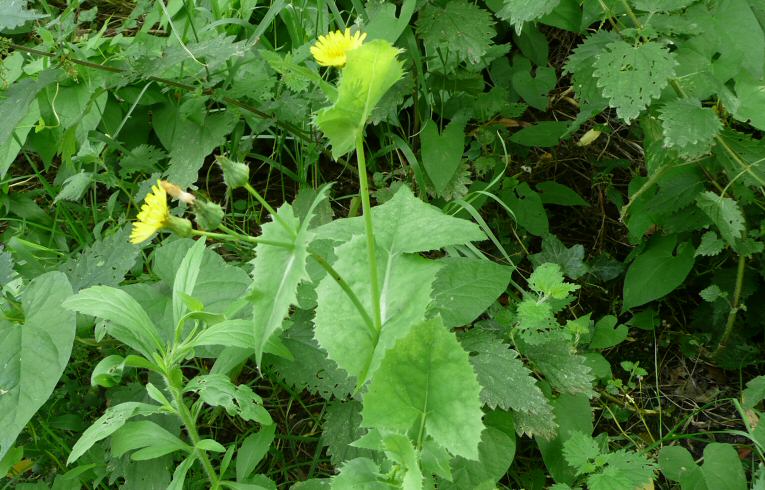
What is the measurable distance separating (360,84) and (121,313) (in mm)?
743

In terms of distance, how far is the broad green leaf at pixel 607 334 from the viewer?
204 cm

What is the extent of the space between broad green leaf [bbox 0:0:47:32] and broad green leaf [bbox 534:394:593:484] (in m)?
1.59

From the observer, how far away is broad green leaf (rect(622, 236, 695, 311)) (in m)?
2.16

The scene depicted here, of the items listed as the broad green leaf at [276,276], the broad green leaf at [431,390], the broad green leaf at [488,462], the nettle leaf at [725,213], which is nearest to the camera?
the broad green leaf at [276,276]

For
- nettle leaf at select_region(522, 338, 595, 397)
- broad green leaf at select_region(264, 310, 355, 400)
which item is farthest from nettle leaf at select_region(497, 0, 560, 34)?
broad green leaf at select_region(264, 310, 355, 400)

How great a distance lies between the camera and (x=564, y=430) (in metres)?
1.80

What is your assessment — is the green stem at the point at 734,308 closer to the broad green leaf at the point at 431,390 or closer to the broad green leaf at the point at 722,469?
the broad green leaf at the point at 722,469

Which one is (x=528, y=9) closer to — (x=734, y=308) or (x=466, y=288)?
(x=466, y=288)

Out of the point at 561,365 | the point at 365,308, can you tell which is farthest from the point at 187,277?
the point at 561,365

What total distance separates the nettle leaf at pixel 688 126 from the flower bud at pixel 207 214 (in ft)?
3.77

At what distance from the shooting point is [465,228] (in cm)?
139

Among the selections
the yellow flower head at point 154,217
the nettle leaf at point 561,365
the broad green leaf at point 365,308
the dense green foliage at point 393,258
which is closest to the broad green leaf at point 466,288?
the dense green foliage at point 393,258

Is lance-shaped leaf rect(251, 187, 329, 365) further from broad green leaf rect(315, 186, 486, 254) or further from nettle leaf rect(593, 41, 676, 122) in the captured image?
nettle leaf rect(593, 41, 676, 122)

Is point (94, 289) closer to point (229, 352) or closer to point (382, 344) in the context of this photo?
point (229, 352)
